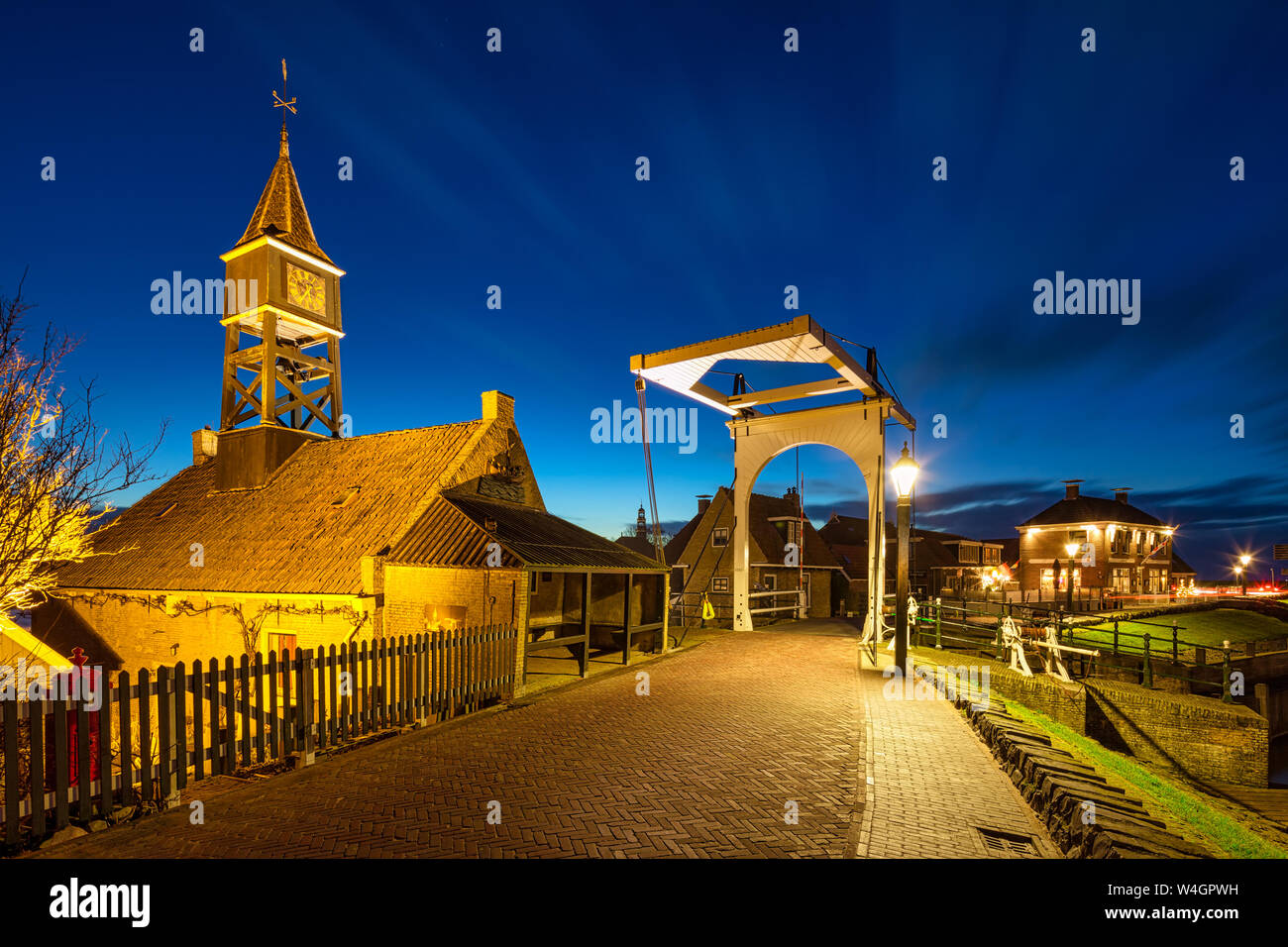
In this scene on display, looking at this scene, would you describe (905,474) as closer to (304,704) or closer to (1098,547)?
(304,704)

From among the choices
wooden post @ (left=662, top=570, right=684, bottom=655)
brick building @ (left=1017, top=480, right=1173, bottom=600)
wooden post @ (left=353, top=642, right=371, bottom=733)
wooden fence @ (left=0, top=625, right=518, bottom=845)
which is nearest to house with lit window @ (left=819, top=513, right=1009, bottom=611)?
brick building @ (left=1017, top=480, right=1173, bottom=600)

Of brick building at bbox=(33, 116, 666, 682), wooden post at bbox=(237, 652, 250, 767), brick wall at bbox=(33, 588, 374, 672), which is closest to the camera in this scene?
wooden post at bbox=(237, 652, 250, 767)

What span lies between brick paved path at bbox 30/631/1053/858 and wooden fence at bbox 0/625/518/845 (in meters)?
0.39

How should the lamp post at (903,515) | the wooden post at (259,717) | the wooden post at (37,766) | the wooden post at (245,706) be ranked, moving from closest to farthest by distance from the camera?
the wooden post at (37,766)
the wooden post at (245,706)
the wooden post at (259,717)
the lamp post at (903,515)

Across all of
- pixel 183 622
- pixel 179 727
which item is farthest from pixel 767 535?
pixel 179 727

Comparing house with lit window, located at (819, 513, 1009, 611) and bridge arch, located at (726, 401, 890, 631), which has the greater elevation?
bridge arch, located at (726, 401, 890, 631)

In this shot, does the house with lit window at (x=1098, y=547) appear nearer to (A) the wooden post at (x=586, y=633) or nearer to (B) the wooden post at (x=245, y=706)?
(A) the wooden post at (x=586, y=633)

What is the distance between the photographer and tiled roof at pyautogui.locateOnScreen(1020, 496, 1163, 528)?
46438 millimetres

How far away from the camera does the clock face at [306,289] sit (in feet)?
67.2

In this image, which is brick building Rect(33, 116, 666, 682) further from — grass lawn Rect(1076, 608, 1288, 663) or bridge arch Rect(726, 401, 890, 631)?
grass lawn Rect(1076, 608, 1288, 663)

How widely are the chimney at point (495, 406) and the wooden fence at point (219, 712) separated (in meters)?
8.52

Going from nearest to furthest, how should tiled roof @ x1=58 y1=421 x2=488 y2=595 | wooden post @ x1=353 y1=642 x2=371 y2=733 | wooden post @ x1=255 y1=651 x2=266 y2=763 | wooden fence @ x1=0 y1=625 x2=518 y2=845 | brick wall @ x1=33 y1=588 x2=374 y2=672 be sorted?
wooden fence @ x1=0 y1=625 x2=518 y2=845 < wooden post @ x1=255 y1=651 x2=266 y2=763 < wooden post @ x1=353 y1=642 x2=371 y2=733 < brick wall @ x1=33 y1=588 x2=374 y2=672 < tiled roof @ x1=58 y1=421 x2=488 y2=595

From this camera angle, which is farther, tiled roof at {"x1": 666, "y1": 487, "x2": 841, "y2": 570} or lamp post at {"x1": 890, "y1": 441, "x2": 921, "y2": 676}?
tiled roof at {"x1": 666, "y1": 487, "x2": 841, "y2": 570}

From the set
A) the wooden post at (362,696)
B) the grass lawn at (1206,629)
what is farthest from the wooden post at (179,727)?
the grass lawn at (1206,629)
